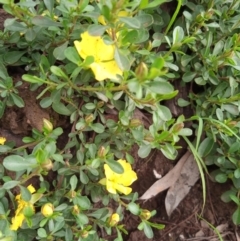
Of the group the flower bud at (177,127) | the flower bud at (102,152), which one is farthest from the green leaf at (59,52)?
the flower bud at (177,127)

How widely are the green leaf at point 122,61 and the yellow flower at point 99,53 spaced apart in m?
0.06

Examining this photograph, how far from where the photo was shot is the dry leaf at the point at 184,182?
69.3 inches

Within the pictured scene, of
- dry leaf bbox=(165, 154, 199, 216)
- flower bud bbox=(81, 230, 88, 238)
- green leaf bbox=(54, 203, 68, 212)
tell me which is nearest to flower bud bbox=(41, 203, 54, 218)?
green leaf bbox=(54, 203, 68, 212)

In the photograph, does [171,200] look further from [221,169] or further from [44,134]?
[44,134]

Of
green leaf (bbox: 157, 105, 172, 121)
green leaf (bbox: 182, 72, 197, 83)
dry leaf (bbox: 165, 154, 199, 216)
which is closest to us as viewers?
green leaf (bbox: 157, 105, 172, 121)

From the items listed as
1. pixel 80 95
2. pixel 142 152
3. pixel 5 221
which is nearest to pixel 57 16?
pixel 80 95

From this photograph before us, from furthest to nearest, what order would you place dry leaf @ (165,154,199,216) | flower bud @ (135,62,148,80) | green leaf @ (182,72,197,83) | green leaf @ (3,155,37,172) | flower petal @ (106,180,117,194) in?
dry leaf @ (165,154,199,216) < green leaf @ (182,72,197,83) < flower petal @ (106,180,117,194) < green leaf @ (3,155,37,172) < flower bud @ (135,62,148,80)

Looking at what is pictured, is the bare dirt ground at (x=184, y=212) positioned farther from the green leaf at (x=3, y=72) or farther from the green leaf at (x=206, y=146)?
the green leaf at (x=3, y=72)

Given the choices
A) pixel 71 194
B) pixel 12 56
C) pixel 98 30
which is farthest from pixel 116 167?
pixel 12 56

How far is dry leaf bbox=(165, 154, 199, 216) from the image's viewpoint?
176 cm

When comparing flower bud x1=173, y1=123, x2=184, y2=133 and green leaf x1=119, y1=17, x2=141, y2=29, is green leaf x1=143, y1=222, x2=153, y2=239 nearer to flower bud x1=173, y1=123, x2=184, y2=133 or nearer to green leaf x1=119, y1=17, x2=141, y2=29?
flower bud x1=173, y1=123, x2=184, y2=133

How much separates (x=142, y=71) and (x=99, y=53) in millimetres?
226

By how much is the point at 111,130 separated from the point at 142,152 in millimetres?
119

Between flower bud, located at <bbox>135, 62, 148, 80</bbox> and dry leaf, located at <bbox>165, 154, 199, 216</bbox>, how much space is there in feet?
2.55
